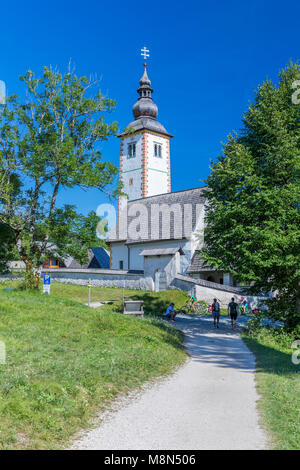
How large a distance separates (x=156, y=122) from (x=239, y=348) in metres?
50.9

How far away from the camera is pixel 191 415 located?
7.32m

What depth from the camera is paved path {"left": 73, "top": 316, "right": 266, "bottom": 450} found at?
593cm

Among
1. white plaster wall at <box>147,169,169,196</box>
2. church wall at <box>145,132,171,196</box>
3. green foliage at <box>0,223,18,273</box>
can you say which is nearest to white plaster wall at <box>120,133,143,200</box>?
church wall at <box>145,132,171,196</box>

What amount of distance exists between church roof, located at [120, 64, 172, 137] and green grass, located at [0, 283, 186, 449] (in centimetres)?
4530

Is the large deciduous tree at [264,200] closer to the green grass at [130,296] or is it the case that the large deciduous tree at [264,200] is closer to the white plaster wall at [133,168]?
the green grass at [130,296]

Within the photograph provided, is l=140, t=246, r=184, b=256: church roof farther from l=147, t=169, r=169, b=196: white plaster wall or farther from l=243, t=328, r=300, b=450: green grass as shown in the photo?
l=243, t=328, r=300, b=450: green grass

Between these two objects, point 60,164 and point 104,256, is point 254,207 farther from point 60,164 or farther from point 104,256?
point 104,256

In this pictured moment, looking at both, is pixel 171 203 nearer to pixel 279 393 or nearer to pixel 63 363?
pixel 63 363

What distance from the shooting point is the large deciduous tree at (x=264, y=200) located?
16.9m

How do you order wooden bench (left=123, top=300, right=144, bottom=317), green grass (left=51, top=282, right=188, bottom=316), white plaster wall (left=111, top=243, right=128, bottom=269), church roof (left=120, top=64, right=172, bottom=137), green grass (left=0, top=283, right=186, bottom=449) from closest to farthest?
1. green grass (left=0, top=283, right=186, bottom=449)
2. wooden bench (left=123, top=300, right=144, bottom=317)
3. green grass (left=51, top=282, right=188, bottom=316)
4. white plaster wall (left=111, top=243, right=128, bottom=269)
5. church roof (left=120, top=64, right=172, bottom=137)

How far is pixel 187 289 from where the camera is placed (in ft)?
Answer: 106

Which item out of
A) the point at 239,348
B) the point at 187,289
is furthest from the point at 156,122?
the point at 239,348

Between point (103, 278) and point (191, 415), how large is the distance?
3154 cm

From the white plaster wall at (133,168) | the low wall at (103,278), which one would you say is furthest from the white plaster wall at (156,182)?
the low wall at (103,278)
